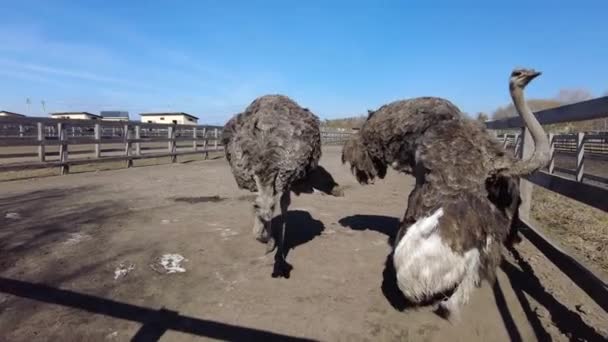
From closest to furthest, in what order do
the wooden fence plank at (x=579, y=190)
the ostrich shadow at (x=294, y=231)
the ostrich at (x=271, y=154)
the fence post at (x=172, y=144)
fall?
the wooden fence plank at (x=579, y=190)
the ostrich at (x=271, y=154)
the ostrich shadow at (x=294, y=231)
the fence post at (x=172, y=144)

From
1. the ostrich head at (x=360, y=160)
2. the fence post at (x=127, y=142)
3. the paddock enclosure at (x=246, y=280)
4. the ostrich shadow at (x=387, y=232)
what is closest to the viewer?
the paddock enclosure at (x=246, y=280)

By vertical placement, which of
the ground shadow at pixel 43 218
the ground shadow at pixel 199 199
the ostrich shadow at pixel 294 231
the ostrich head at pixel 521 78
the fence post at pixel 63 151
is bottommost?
the ostrich shadow at pixel 294 231

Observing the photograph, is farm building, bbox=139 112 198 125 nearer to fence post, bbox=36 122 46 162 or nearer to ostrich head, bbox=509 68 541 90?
fence post, bbox=36 122 46 162

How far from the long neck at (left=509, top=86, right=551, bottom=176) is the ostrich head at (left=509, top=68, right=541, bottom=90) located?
3 centimetres

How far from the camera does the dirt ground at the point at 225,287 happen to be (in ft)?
10.7

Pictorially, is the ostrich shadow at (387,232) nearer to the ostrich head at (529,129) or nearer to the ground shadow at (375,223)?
the ground shadow at (375,223)

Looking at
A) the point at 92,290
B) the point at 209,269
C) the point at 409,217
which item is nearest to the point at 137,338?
the point at 92,290

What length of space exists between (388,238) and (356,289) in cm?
182

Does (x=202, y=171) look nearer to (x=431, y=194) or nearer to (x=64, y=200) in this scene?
(x=64, y=200)

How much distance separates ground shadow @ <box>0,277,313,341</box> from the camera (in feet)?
10.3

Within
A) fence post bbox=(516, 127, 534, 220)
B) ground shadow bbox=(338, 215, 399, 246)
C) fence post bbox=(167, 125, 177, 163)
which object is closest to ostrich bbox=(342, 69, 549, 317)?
fence post bbox=(516, 127, 534, 220)

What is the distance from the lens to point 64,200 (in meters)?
7.35

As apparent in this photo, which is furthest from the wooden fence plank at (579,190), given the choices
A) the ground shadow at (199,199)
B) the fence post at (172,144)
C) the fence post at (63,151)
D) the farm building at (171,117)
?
the farm building at (171,117)

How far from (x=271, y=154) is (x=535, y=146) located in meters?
2.28
